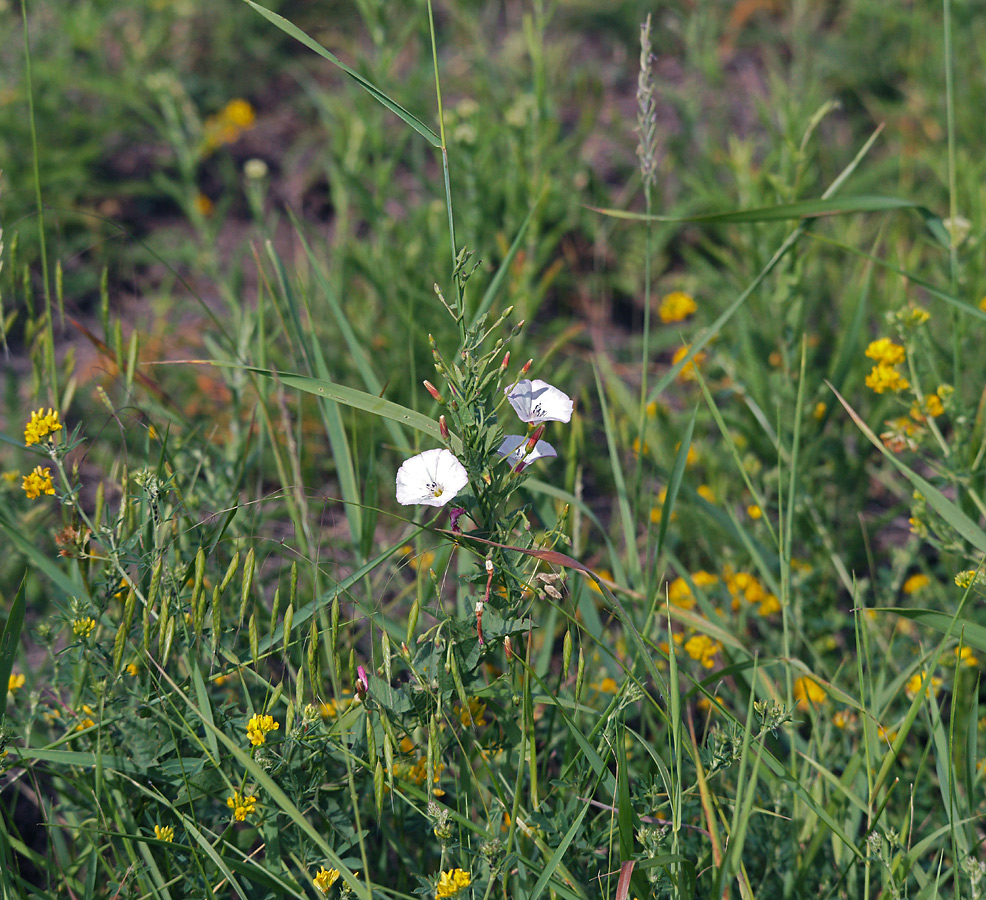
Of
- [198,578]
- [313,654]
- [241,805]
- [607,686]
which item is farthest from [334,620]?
[607,686]

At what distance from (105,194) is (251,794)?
101 inches

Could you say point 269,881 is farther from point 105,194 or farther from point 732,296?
point 105,194

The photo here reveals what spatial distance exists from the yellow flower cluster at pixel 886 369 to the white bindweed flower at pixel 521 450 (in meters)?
0.84

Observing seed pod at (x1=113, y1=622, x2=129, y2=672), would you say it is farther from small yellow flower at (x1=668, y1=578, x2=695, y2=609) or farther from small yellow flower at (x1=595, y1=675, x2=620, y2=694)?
small yellow flower at (x1=668, y1=578, x2=695, y2=609)

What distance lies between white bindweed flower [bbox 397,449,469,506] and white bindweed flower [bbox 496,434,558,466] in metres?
0.07

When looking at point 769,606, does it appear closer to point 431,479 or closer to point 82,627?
point 431,479

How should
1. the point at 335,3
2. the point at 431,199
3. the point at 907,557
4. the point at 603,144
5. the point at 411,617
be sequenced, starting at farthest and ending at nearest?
1. the point at 335,3
2. the point at 603,144
3. the point at 431,199
4. the point at 907,557
5. the point at 411,617

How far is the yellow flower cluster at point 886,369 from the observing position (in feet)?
5.41

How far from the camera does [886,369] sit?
1657 mm

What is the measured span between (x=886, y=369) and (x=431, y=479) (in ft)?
3.33

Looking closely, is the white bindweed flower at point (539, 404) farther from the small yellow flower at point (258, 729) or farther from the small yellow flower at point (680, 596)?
the small yellow flower at point (680, 596)

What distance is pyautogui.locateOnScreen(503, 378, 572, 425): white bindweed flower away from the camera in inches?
43.7

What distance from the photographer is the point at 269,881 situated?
117 centimetres

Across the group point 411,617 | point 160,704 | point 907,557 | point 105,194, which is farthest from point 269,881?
point 105,194
